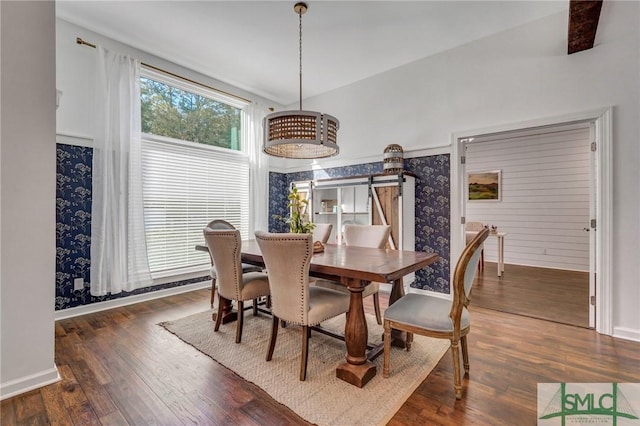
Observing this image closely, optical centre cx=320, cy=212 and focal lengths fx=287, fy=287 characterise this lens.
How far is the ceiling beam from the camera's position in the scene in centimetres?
228

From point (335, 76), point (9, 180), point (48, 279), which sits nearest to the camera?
point (9, 180)

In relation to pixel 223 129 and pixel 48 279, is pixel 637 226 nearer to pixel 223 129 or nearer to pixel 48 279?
pixel 48 279

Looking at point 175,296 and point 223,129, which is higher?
point 223,129

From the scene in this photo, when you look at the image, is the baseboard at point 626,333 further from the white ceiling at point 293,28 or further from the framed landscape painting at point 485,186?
the framed landscape painting at point 485,186

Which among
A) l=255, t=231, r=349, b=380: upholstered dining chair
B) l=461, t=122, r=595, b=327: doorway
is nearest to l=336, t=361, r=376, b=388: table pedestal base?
l=255, t=231, r=349, b=380: upholstered dining chair

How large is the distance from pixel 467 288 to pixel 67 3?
4.34 m

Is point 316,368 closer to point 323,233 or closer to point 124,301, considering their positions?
point 323,233

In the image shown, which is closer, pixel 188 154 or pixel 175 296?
pixel 175 296

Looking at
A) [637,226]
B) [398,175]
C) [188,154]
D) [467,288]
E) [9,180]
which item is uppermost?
[188,154]

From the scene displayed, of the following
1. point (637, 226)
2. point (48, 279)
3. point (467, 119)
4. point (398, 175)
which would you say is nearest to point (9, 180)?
point (48, 279)

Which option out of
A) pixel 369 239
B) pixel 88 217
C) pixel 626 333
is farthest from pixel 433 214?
pixel 88 217

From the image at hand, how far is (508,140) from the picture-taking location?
5898mm

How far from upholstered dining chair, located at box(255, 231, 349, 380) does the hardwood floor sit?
18.6 inches

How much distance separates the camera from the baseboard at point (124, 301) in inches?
119
